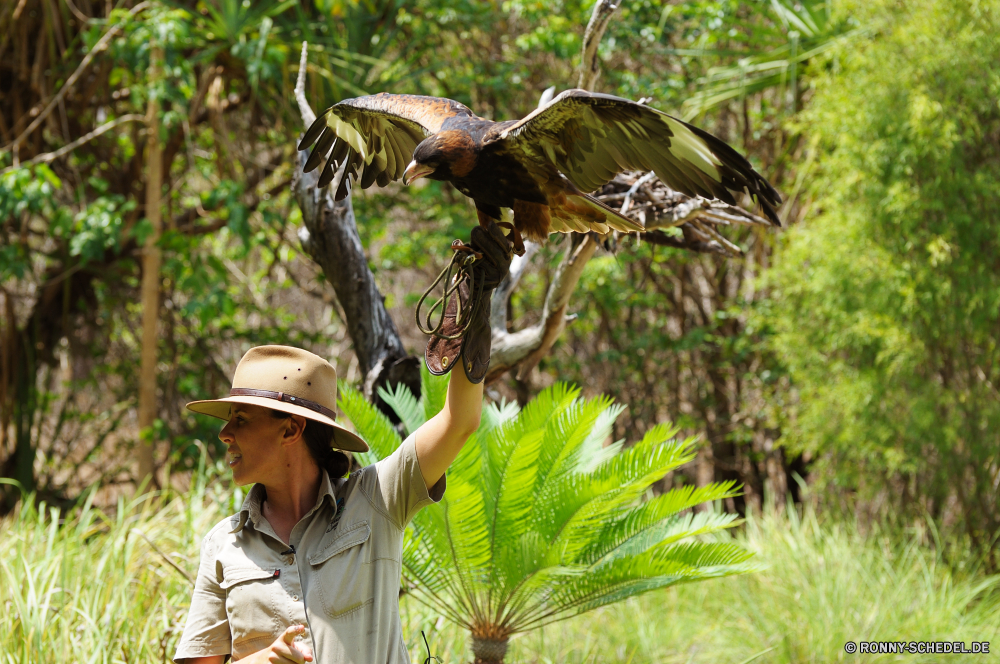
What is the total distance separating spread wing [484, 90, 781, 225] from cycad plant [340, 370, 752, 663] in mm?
1183

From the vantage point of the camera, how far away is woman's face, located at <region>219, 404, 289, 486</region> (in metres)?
1.37

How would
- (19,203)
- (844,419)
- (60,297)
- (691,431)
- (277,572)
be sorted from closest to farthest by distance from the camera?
(277,572) → (19,203) → (844,419) → (60,297) → (691,431)

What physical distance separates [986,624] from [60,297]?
6.27 m

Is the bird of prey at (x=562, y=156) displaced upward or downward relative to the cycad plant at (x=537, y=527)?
upward

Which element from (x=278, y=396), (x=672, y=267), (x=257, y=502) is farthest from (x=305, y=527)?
(x=672, y=267)

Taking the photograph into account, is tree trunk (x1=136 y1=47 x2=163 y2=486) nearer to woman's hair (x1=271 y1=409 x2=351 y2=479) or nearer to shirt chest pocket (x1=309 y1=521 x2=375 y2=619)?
woman's hair (x1=271 y1=409 x2=351 y2=479)

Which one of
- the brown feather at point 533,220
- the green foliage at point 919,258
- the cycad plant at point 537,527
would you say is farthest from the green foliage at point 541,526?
the green foliage at point 919,258

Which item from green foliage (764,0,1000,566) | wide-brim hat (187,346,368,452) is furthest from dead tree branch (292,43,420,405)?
green foliage (764,0,1000,566)

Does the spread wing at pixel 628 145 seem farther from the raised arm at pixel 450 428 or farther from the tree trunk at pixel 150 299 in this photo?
the tree trunk at pixel 150 299

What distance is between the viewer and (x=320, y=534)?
1379mm

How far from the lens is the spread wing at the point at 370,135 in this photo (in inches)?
59.6

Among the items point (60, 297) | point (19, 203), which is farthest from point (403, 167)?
point (60, 297)

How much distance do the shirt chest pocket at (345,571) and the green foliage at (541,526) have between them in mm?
1082

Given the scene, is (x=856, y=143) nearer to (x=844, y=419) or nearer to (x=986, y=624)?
(x=844, y=419)
